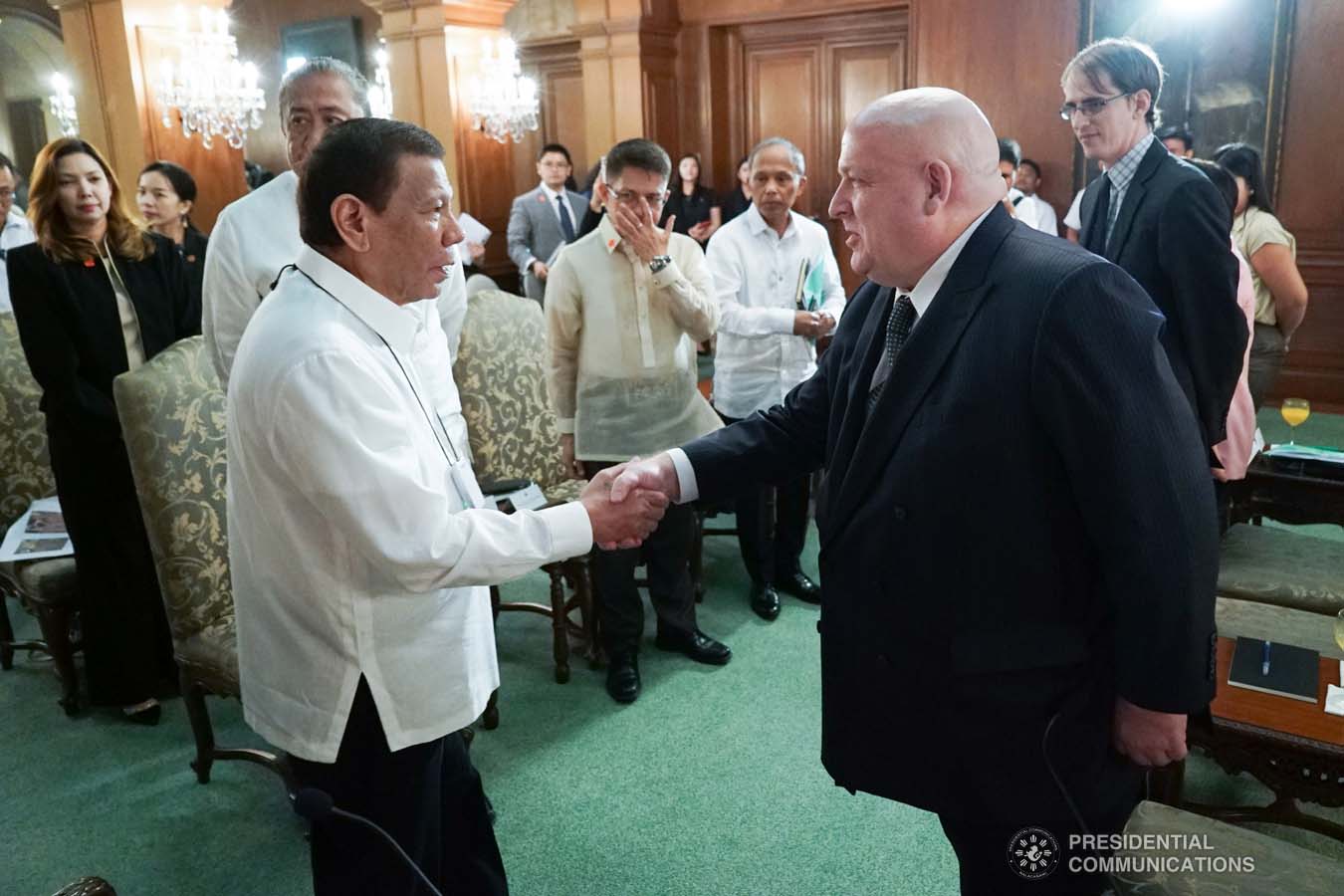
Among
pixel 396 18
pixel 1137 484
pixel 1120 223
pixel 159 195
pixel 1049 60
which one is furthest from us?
pixel 396 18

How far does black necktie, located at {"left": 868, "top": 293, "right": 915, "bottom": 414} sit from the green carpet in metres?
1.20

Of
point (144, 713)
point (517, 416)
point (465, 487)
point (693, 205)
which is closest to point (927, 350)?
point (465, 487)

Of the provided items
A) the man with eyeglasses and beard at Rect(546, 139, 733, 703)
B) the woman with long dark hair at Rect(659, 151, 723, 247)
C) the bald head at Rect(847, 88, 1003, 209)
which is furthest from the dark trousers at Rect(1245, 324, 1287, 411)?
the woman with long dark hair at Rect(659, 151, 723, 247)

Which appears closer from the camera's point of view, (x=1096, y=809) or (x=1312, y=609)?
(x=1096, y=809)

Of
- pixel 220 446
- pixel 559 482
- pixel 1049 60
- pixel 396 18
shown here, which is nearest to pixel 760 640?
pixel 559 482

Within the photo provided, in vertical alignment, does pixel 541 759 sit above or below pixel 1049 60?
below

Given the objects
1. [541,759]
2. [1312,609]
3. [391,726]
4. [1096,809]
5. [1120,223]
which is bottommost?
[541,759]

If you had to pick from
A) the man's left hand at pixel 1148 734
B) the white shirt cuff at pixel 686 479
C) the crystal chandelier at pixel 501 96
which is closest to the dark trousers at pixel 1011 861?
the man's left hand at pixel 1148 734

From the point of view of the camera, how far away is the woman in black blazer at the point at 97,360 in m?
2.84

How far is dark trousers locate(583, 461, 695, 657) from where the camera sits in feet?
10.1

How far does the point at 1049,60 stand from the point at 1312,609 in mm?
5271

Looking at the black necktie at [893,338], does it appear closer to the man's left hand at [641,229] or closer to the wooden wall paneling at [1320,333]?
the man's left hand at [641,229]

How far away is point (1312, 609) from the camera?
99.8 inches

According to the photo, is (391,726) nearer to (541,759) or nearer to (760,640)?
(541,759)
